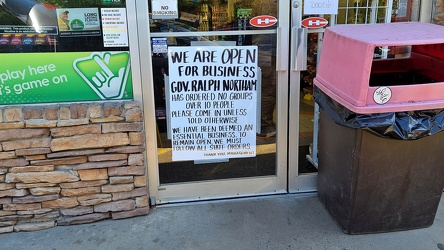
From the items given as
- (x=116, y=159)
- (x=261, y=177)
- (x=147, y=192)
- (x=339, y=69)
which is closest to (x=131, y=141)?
(x=116, y=159)

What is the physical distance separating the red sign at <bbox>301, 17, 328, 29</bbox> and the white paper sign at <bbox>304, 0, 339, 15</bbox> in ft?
0.15

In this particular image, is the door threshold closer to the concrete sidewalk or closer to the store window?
the concrete sidewalk

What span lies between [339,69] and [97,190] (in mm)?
1964

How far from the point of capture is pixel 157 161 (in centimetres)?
312

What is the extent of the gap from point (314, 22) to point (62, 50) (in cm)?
191

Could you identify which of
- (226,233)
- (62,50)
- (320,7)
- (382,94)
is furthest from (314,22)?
(62,50)

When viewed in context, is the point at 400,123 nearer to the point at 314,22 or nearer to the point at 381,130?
the point at 381,130

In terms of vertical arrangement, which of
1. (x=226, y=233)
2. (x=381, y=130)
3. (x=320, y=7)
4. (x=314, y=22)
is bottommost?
(x=226, y=233)

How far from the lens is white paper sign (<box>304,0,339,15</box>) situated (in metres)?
2.99

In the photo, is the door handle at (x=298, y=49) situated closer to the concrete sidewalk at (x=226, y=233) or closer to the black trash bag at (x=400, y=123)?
the black trash bag at (x=400, y=123)

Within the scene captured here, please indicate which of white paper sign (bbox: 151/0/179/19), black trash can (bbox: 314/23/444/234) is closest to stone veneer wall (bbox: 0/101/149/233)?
white paper sign (bbox: 151/0/179/19)

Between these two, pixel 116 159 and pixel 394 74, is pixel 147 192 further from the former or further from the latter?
pixel 394 74

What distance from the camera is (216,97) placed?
307 cm

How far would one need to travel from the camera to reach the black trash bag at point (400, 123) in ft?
7.55
